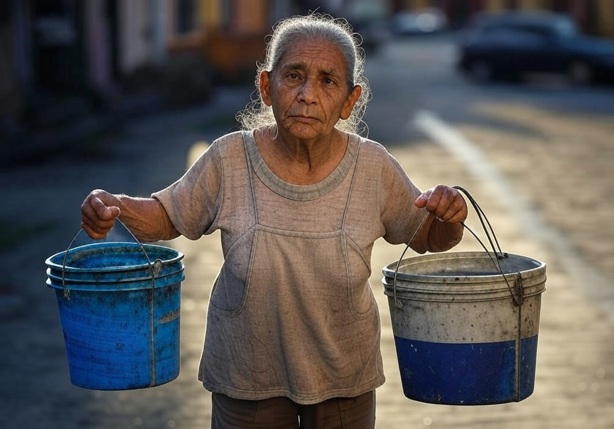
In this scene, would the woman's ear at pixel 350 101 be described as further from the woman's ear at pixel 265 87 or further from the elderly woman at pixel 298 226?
the woman's ear at pixel 265 87

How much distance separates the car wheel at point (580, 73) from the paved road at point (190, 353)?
17597 mm

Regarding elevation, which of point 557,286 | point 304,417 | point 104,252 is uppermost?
point 104,252

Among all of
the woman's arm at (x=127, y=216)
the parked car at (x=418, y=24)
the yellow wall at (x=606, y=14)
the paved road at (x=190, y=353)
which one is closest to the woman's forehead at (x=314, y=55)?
the woman's arm at (x=127, y=216)

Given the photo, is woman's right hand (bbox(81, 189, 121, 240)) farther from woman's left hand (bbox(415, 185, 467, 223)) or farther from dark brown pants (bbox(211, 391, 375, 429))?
woman's left hand (bbox(415, 185, 467, 223))

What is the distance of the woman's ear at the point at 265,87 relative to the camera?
3680mm

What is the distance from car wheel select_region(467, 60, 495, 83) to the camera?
1287 inches

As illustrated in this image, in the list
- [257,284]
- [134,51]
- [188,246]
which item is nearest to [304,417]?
[257,284]

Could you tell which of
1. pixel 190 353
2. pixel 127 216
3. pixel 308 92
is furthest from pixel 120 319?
pixel 190 353

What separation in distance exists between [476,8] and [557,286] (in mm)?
60953

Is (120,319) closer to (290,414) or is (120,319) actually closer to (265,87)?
(290,414)

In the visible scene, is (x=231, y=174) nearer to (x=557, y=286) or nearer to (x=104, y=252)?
(x=104, y=252)

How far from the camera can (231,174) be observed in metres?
3.67

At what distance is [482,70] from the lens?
32.9m

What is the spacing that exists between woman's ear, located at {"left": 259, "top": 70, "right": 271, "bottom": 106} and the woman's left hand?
0.48m
